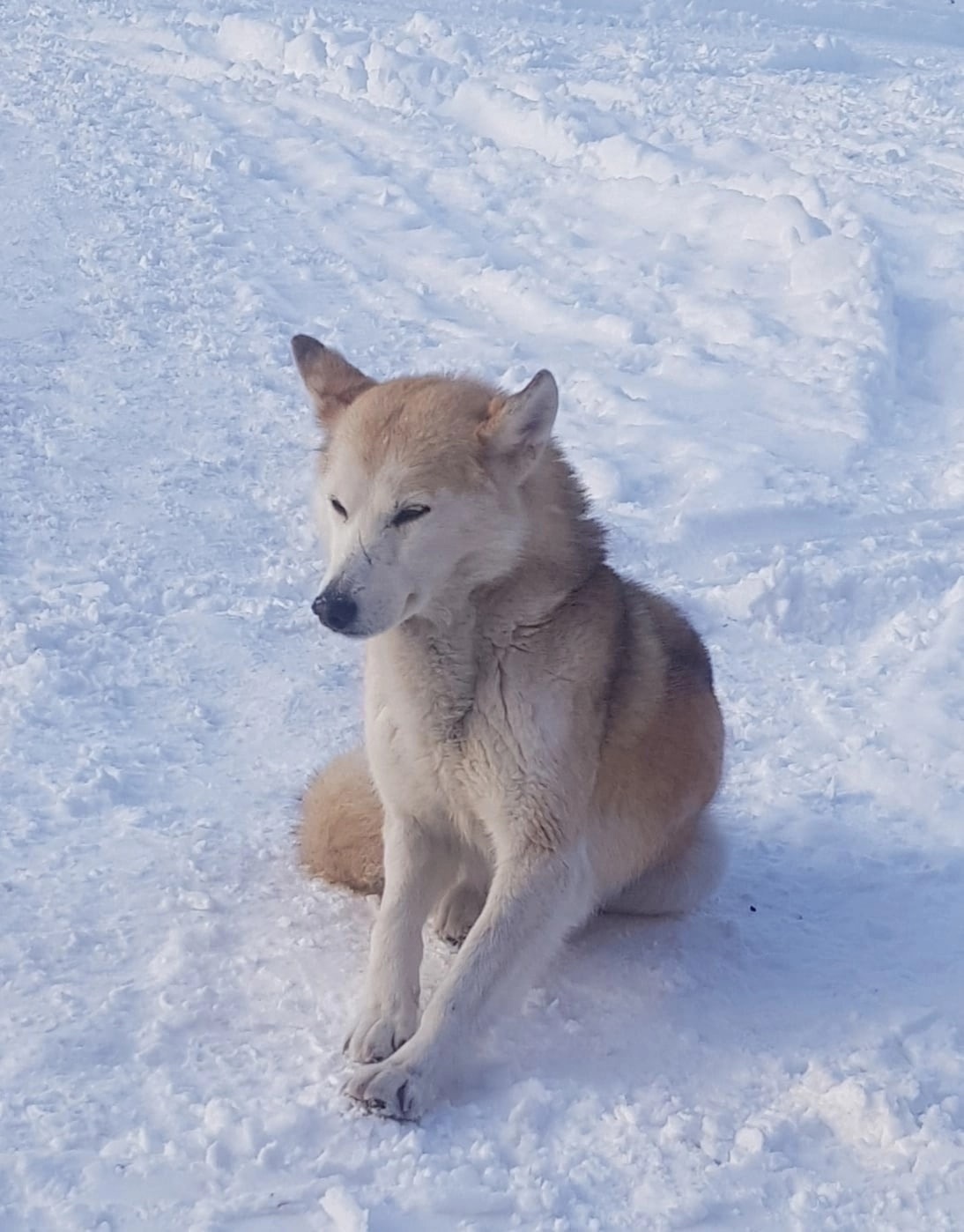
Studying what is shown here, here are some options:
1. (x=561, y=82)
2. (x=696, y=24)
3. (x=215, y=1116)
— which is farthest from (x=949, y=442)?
(x=696, y=24)

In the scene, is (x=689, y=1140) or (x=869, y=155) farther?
(x=869, y=155)

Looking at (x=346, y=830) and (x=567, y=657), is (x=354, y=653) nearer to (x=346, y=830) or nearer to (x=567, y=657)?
(x=346, y=830)

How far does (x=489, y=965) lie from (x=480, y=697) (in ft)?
1.81

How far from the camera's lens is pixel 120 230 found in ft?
29.0

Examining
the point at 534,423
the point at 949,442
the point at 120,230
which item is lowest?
the point at 120,230

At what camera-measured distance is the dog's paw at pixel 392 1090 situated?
2.96m

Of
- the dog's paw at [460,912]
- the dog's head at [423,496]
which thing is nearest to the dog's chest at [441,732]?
the dog's head at [423,496]

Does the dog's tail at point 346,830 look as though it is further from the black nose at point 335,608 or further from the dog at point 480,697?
the black nose at point 335,608

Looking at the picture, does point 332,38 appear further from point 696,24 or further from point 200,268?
point 200,268

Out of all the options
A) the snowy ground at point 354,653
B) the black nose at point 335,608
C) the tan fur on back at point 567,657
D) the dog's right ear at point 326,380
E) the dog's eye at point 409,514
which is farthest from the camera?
the dog's right ear at point 326,380

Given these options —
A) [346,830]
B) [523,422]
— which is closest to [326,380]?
[523,422]

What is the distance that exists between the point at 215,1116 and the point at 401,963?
56 cm

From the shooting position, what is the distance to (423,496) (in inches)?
127

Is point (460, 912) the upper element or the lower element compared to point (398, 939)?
lower
